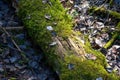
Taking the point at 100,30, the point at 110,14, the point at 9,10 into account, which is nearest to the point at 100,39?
the point at 100,30

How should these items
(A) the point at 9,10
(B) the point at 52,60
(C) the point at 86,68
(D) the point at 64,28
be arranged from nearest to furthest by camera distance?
(C) the point at 86,68 → (B) the point at 52,60 → (D) the point at 64,28 → (A) the point at 9,10

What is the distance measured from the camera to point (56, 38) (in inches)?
180

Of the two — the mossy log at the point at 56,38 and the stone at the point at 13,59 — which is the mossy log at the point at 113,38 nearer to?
the mossy log at the point at 56,38

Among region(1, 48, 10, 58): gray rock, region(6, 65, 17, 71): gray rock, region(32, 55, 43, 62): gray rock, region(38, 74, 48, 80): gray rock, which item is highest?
region(1, 48, 10, 58): gray rock

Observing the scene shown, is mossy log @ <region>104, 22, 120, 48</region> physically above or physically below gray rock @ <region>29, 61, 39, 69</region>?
above

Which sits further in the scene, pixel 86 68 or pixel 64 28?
pixel 64 28

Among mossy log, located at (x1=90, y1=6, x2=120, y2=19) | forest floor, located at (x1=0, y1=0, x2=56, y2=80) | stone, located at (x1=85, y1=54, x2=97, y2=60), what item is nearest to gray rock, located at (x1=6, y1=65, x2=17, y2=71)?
forest floor, located at (x1=0, y1=0, x2=56, y2=80)

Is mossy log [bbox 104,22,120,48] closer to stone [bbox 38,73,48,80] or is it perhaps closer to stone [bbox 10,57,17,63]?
stone [bbox 38,73,48,80]

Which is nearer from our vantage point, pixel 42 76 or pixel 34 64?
pixel 42 76

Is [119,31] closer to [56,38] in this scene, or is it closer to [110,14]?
[110,14]

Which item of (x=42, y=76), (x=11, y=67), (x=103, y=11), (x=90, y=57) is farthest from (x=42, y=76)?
(x=103, y=11)

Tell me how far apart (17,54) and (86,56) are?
1265 mm

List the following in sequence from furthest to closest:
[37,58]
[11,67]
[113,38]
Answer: [113,38] → [37,58] → [11,67]

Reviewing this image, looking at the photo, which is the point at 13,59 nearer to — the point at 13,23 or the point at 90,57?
the point at 13,23
